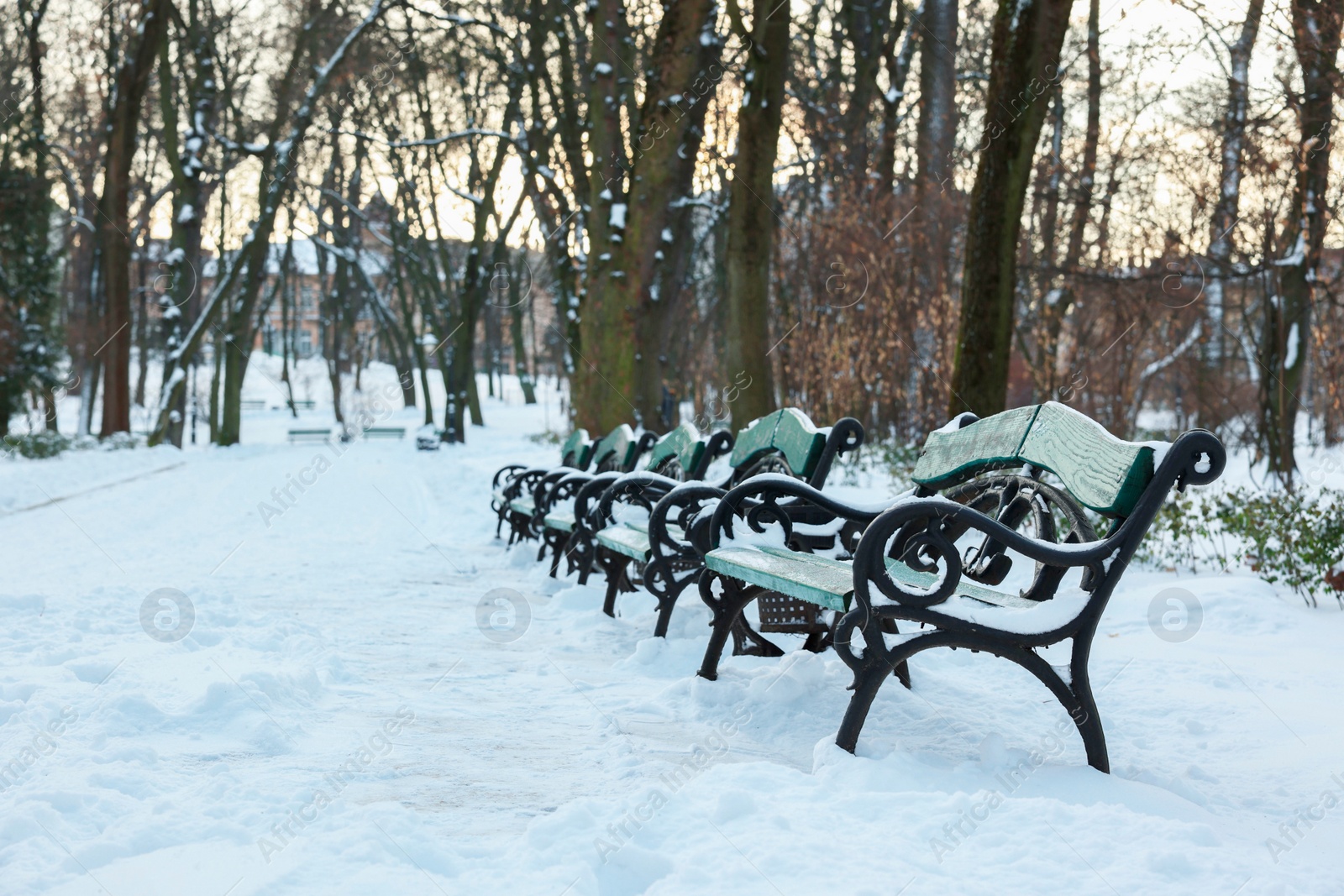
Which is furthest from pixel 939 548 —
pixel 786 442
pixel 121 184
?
pixel 121 184

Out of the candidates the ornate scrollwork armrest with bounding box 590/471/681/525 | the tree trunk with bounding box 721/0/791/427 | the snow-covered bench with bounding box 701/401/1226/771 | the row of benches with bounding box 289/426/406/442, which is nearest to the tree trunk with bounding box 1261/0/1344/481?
the tree trunk with bounding box 721/0/791/427

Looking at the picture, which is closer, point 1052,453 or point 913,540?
point 913,540

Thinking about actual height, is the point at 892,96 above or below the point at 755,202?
above

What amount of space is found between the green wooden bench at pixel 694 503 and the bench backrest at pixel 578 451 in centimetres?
261

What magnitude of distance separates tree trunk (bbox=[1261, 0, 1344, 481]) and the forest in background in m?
0.04

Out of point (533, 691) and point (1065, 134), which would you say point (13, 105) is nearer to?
point (1065, 134)

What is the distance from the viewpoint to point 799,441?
506 centimetres

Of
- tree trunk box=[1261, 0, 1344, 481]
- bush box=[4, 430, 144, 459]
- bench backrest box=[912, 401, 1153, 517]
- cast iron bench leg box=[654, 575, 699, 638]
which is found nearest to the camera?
bench backrest box=[912, 401, 1153, 517]

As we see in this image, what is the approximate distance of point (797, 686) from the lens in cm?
390

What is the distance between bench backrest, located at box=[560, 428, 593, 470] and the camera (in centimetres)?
890

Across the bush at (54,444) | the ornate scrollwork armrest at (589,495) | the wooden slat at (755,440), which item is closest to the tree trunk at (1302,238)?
the wooden slat at (755,440)

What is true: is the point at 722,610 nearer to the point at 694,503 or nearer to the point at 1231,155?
the point at 694,503

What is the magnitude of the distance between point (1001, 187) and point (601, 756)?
225 inches

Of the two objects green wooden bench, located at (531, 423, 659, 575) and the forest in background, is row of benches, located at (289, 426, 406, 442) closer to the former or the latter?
the forest in background
